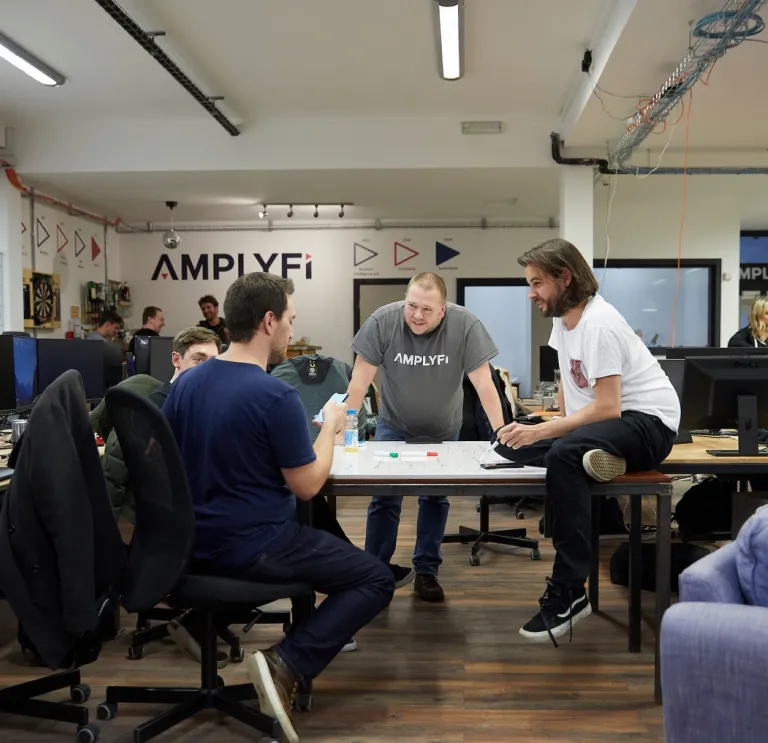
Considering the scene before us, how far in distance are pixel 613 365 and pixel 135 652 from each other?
6.68ft

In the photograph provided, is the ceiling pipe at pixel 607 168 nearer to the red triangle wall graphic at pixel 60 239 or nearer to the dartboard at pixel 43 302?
the dartboard at pixel 43 302

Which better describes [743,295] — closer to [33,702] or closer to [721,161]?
[721,161]

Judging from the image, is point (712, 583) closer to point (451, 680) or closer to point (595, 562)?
point (451, 680)

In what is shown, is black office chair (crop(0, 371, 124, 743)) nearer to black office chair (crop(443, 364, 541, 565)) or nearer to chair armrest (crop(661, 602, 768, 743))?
chair armrest (crop(661, 602, 768, 743))

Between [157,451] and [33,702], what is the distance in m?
0.96

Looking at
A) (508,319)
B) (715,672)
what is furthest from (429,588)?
(508,319)

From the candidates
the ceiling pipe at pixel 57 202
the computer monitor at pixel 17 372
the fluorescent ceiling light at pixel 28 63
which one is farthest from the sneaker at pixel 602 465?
the ceiling pipe at pixel 57 202

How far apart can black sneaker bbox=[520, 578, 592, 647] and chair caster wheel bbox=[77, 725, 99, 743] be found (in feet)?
4.76

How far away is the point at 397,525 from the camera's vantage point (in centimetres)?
339

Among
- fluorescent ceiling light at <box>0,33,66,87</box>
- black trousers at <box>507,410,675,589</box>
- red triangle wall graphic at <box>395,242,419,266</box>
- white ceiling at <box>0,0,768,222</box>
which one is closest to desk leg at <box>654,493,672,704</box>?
black trousers at <box>507,410,675,589</box>

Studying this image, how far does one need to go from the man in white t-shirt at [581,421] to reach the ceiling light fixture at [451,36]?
8.81 ft

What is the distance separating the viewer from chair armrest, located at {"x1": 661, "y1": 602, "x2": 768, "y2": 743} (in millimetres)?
1482

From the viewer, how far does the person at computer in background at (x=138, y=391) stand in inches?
107

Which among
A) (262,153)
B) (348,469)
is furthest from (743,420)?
(262,153)
